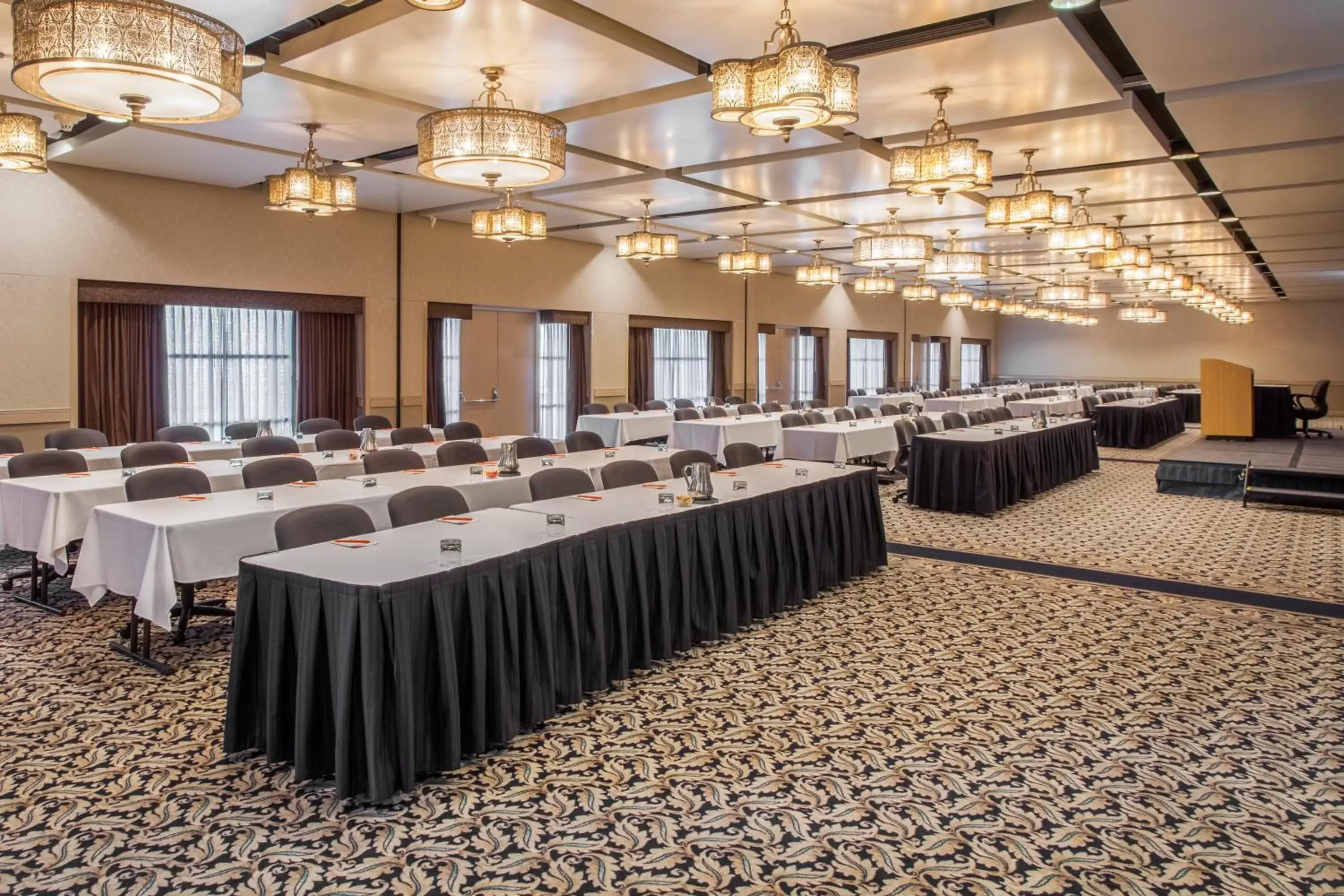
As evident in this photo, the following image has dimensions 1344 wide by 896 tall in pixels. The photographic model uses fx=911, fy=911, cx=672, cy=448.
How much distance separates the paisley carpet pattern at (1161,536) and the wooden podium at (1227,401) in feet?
14.8

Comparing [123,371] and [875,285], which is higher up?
[875,285]

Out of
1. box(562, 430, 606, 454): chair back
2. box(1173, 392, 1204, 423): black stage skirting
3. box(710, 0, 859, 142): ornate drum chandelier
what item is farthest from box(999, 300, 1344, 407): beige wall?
box(710, 0, 859, 142): ornate drum chandelier

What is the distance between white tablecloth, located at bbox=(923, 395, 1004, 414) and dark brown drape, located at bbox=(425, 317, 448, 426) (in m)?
9.69

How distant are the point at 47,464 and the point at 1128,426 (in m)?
16.9

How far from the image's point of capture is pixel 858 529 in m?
6.72

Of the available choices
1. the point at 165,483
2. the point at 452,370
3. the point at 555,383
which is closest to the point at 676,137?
the point at 165,483

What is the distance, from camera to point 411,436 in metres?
9.17

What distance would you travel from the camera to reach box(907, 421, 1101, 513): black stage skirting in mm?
9391

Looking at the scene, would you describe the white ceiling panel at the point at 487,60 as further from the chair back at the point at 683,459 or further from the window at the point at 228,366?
the window at the point at 228,366

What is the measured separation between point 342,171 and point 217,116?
224 inches

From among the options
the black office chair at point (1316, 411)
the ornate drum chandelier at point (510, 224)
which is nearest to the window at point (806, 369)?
the black office chair at point (1316, 411)

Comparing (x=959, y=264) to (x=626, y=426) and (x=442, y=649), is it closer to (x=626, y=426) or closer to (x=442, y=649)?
(x=626, y=426)

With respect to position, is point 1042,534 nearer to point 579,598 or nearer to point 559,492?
point 559,492

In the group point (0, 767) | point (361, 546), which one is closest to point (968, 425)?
point (361, 546)
